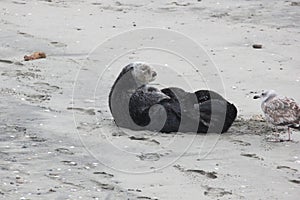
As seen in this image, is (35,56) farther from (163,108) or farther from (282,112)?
(282,112)

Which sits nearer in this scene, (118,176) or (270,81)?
(118,176)

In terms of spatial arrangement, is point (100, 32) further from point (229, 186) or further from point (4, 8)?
point (229, 186)

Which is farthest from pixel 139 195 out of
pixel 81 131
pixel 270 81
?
pixel 270 81

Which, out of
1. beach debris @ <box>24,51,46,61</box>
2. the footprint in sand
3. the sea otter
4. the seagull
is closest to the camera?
the footprint in sand

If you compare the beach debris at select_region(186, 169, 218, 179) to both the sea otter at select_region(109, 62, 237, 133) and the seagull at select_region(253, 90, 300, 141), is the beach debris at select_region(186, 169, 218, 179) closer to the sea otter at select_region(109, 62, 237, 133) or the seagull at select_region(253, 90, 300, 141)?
the sea otter at select_region(109, 62, 237, 133)

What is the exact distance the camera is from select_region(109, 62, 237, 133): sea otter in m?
6.72

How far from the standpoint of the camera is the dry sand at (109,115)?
219 inches

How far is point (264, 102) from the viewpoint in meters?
6.76

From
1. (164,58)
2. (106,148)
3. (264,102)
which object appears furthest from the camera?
(164,58)

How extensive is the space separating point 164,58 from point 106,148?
2.99 metres

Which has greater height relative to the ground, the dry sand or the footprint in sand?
the dry sand

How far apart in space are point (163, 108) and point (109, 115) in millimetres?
603

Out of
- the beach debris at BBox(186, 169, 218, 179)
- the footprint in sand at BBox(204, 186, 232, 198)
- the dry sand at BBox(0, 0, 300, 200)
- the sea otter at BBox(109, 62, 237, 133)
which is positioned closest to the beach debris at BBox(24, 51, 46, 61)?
the dry sand at BBox(0, 0, 300, 200)

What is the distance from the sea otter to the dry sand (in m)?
0.10
